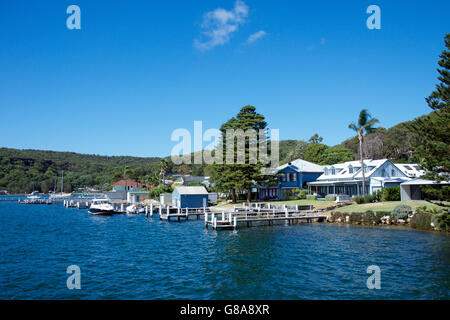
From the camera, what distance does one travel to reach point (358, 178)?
53938 mm

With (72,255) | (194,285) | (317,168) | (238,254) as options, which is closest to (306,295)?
(194,285)

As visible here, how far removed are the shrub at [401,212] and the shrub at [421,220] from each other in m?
1.55

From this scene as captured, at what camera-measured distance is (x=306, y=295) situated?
14.7 m

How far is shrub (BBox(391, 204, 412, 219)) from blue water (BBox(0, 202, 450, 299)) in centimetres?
430

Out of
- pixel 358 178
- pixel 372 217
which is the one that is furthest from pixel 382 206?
pixel 358 178

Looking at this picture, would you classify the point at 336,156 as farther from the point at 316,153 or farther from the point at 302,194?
the point at 302,194

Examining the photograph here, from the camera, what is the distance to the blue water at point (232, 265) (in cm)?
1540

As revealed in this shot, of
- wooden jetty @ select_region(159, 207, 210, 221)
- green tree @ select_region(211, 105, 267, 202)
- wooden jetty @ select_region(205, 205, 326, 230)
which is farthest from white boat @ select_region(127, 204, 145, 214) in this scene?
wooden jetty @ select_region(205, 205, 326, 230)

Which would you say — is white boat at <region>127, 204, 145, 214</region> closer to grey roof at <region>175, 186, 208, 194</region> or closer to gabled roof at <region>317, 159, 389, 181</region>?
grey roof at <region>175, 186, 208, 194</region>

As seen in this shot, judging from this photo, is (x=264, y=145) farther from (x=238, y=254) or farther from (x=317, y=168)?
(x=238, y=254)

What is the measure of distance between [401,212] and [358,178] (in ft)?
62.3

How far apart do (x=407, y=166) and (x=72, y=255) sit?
5927cm

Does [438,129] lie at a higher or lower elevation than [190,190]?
higher
